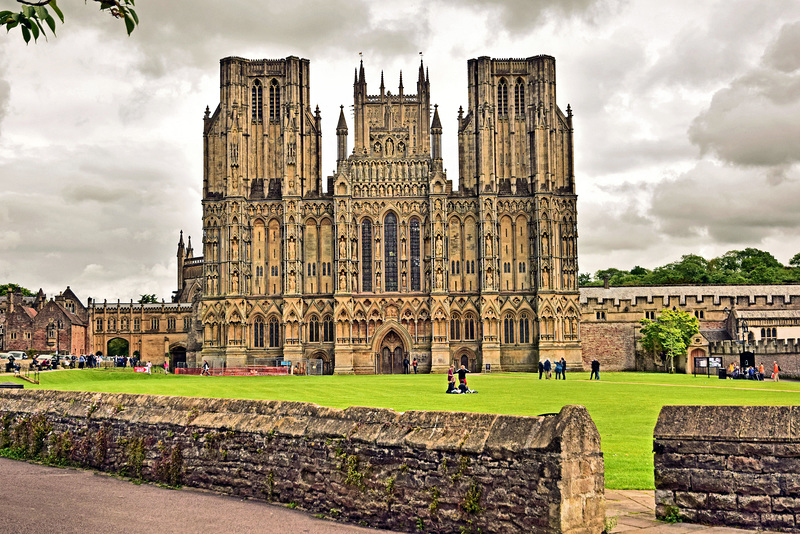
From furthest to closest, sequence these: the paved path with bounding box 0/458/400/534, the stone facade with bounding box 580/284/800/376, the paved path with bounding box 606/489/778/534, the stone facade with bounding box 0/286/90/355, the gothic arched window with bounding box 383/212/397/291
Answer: the stone facade with bounding box 0/286/90/355 < the stone facade with bounding box 580/284/800/376 < the gothic arched window with bounding box 383/212/397/291 < the paved path with bounding box 0/458/400/534 < the paved path with bounding box 606/489/778/534

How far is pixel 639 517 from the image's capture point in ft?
33.8

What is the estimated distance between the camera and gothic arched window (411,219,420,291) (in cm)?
7181

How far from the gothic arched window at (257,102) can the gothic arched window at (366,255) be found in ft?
48.0

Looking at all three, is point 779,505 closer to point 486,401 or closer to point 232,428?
point 232,428

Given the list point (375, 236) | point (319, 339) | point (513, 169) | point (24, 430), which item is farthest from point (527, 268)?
point (24, 430)

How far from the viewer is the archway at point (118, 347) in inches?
4692

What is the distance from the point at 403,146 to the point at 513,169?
1035 cm

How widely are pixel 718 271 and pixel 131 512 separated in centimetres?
13043

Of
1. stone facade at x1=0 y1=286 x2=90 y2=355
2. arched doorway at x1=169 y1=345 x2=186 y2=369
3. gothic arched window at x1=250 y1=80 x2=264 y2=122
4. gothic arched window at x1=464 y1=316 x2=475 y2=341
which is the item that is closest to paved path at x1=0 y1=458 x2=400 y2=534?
gothic arched window at x1=464 y1=316 x2=475 y2=341

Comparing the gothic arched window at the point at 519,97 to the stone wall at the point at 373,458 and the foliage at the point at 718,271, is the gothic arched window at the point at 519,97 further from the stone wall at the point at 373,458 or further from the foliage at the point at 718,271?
the stone wall at the point at 373,458

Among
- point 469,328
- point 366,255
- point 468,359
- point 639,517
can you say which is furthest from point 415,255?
point 639,517

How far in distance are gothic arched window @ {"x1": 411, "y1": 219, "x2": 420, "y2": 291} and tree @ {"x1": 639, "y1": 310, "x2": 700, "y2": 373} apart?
21.0 metres

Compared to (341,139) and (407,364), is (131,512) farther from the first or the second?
(341,139)

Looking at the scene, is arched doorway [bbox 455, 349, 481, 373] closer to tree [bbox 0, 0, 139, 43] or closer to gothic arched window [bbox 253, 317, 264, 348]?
gothic arched window [bbox 253, 317, 264, 348]
